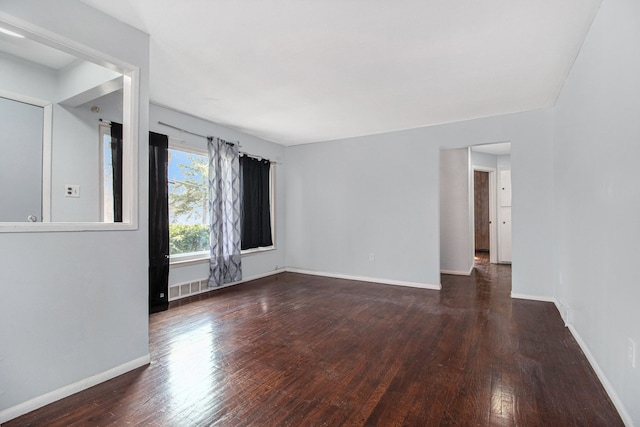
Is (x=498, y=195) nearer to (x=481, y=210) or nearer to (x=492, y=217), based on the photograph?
(x=492, y=217)

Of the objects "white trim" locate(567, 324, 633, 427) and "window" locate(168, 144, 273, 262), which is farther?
"window" locate(168, 144, 273, 262)

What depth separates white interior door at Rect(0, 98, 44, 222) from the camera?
2447 millimetres

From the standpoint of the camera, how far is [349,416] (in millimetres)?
1594

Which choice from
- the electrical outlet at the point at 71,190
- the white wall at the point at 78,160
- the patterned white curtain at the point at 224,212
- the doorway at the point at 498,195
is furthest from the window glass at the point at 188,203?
the doorway at the point at 498,195

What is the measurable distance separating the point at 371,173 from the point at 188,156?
283 centimetres

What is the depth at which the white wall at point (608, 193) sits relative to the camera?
1454 mm

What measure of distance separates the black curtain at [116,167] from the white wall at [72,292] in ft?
3.32

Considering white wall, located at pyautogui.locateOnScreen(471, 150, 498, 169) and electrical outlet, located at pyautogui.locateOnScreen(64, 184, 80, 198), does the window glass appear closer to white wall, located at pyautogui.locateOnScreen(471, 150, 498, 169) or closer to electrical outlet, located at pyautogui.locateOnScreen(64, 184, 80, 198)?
electrical outlet, located at pyautogui.locateOnScreen(64, 184, 80, 198)

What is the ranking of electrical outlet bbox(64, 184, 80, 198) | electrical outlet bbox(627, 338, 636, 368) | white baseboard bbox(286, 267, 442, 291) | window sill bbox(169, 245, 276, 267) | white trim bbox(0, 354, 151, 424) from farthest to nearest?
white baseboard bbox(286, 267, 442, 291), window sill bbox(169, 245, 276, 267), electrical outlet bbox(64, 184, 80, 198), white trim bbox(0, 354, 151, 424), electrical outlet bbox(627, 338, 636, 368)

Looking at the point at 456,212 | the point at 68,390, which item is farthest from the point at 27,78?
the point at 456,212

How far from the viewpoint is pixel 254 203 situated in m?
5.00

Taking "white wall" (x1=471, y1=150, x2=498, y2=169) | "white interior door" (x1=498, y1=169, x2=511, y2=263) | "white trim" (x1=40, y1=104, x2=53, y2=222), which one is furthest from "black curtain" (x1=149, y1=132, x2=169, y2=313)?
"white interior door" (x1=498, y1=169, x2=511, y2=263)

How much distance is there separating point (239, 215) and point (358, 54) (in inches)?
119

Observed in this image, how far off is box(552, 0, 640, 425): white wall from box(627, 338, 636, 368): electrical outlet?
3 centimetres
